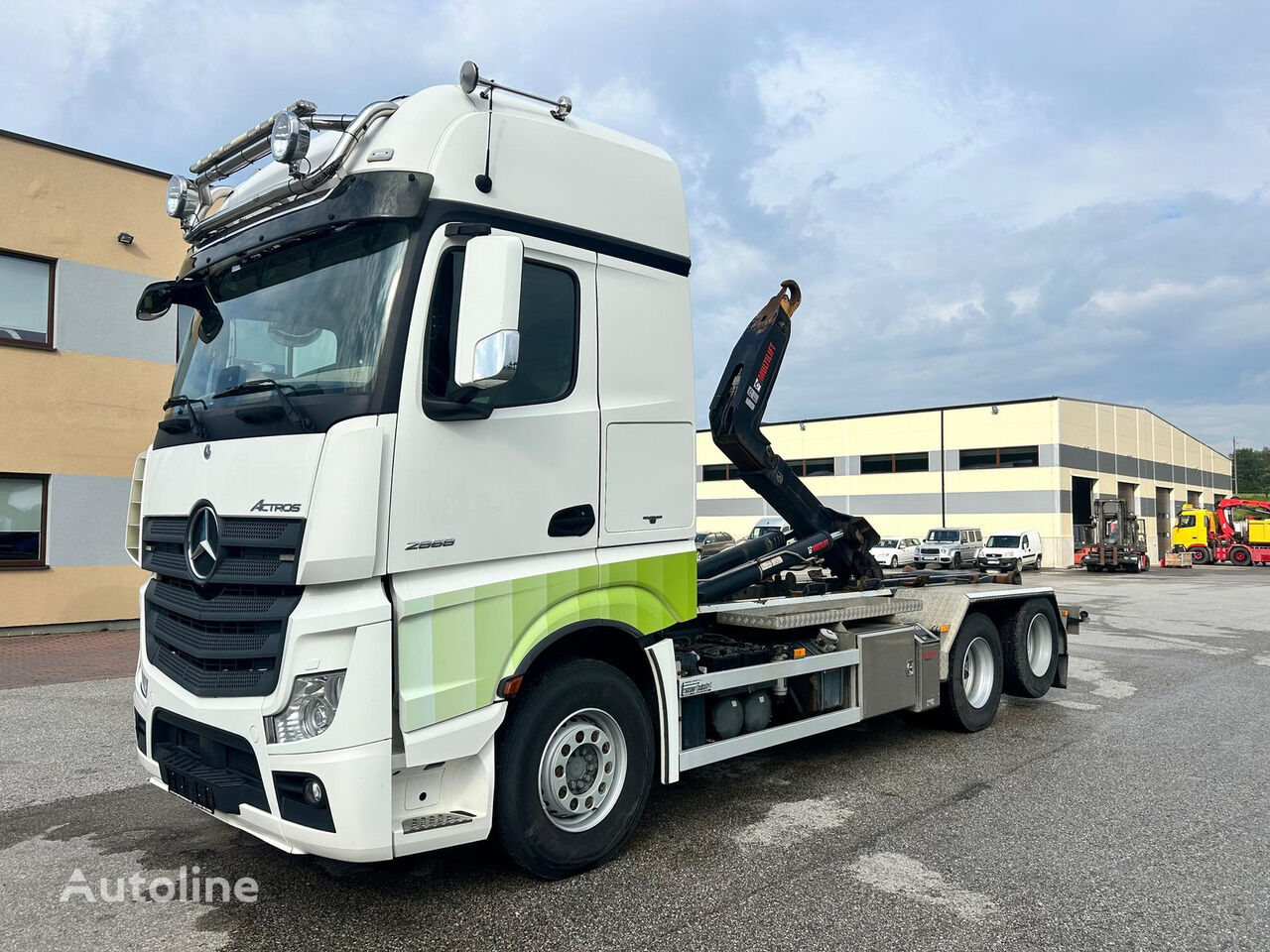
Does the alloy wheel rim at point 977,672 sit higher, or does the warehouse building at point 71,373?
the warehouse building at point 71,373

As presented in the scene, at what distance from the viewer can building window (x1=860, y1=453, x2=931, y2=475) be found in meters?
45.6

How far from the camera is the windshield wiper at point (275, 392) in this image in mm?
3595

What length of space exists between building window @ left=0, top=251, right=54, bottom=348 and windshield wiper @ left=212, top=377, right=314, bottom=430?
39.6 ft

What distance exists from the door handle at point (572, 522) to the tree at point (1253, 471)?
5765 inches

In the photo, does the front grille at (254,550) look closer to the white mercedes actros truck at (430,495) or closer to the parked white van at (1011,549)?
the white mercedes actros truck at (430,495)

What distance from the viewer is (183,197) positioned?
470 centimetres

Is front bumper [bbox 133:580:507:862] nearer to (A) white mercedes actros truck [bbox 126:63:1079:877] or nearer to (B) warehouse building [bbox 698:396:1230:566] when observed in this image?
(A) white mercedes actros truck [bbox 126:63:1079:877]

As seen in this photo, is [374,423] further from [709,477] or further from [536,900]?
[709,477]

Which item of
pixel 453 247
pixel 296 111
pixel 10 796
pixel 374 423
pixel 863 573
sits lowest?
pixel 10 796

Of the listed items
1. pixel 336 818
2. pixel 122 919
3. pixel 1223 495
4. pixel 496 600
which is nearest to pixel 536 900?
pixel 336 818

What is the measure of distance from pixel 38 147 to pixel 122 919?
13888 mm

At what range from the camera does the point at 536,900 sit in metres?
4.00

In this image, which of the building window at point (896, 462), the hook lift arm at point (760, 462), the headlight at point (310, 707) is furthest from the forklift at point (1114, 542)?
the headlight at point (310, 707)
